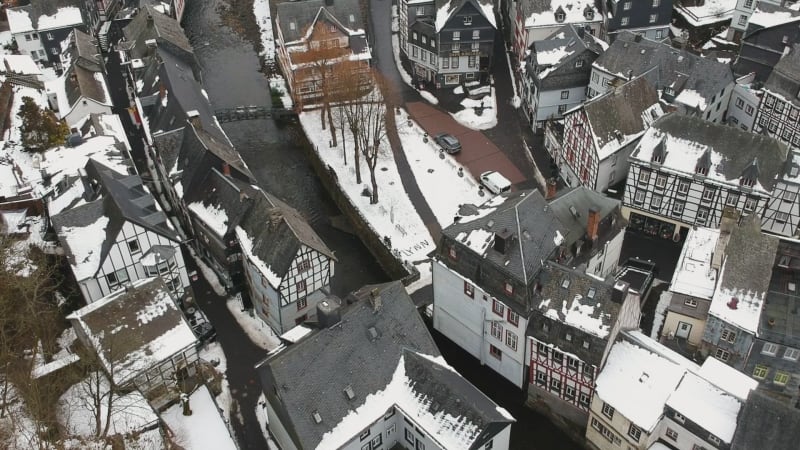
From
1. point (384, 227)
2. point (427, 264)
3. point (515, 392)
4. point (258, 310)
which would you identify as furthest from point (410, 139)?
point (515, 392)

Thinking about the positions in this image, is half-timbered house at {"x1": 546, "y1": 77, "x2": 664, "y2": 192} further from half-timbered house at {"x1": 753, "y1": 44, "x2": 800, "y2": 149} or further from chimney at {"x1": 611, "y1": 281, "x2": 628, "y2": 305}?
chimney at {"x1": 611, "y1": 281, "x2": 628, "y2": 305}

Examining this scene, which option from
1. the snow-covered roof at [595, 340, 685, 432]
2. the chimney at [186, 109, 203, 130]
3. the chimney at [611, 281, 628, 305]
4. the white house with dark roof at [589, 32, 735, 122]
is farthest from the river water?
the white house with dark roof at [589, 32, 735, 122]

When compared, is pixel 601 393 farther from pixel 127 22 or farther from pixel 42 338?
pixel 127 22

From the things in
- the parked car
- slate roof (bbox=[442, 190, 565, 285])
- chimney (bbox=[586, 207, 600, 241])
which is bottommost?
the parked car

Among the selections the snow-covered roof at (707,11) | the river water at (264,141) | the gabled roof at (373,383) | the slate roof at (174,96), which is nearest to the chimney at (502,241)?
the gabled roof at (373,383)

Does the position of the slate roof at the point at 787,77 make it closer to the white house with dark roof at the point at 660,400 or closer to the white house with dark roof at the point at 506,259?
the white house with dark roof at the point at 506,259

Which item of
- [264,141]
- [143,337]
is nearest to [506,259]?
[143,337]
